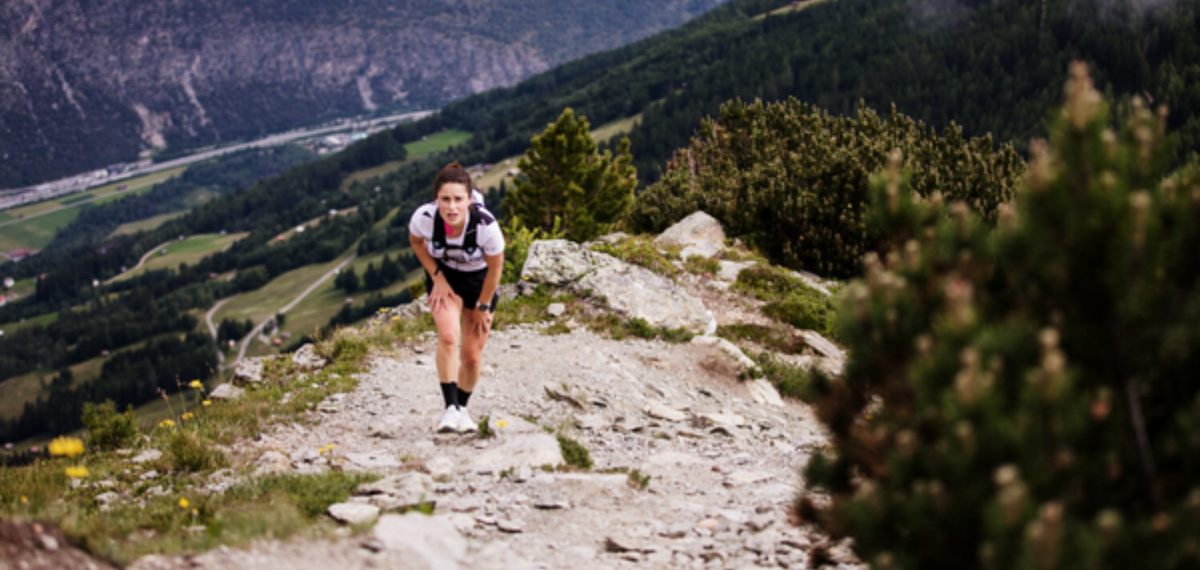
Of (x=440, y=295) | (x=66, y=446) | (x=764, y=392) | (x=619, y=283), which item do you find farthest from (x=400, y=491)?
(x=619, y=283)

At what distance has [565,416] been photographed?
9359 millimetres

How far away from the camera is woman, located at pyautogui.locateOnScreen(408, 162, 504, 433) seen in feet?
23.6

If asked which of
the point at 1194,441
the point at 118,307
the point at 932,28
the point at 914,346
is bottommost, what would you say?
the point at 118,307

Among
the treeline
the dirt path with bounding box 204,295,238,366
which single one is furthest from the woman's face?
the dirt path with bounding box 204,295,238,366

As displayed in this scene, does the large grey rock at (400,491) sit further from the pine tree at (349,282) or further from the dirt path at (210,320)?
the pine tree at (349,282)

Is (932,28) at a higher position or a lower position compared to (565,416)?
higher

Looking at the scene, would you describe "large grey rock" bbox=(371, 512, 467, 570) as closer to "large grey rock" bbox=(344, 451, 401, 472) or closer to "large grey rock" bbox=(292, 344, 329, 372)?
"large grey rock" bbox=(344, 451, 401, 472)

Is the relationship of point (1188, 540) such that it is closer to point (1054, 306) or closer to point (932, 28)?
point (1054, 306)

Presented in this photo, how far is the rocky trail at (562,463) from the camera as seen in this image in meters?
4.95

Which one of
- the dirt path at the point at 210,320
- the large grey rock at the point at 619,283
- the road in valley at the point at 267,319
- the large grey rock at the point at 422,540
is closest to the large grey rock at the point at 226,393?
the large grey rock at the point at 619,283

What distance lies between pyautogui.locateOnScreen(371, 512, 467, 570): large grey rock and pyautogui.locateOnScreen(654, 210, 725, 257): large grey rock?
13.1m

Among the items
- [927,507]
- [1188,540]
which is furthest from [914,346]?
[1188,540]

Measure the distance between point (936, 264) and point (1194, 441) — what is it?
112 centimetres

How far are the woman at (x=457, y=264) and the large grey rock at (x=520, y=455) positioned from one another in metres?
1.05
